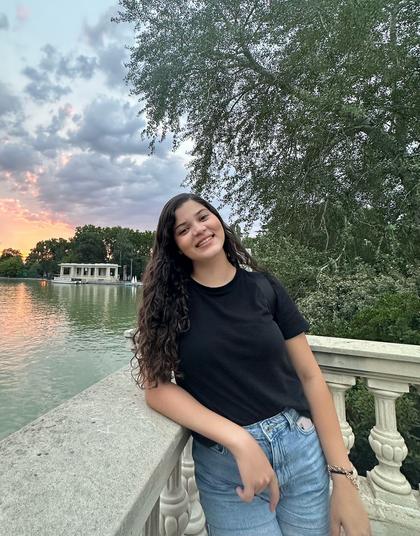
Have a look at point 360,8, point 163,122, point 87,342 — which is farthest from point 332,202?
point 87,342

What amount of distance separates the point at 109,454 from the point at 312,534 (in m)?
0.74

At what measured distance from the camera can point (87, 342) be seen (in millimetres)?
13312

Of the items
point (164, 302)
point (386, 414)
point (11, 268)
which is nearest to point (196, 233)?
point (164, 302)

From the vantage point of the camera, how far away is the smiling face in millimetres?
1139

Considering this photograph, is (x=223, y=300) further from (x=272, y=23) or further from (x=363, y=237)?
(x=272, y=23)

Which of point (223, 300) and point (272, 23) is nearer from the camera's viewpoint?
point (223, 300)

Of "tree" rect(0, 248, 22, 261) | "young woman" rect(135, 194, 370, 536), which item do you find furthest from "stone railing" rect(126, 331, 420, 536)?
"tree" rect(0, 248, 22, 261)

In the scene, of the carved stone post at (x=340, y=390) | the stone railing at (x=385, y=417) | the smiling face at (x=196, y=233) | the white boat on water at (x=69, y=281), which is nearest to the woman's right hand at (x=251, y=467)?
the smiling face at (x=196, y=233)

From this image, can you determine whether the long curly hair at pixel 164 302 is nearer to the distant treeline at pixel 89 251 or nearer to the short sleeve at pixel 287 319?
the short sleeve at pixel 287 319

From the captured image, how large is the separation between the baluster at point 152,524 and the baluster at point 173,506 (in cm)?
17

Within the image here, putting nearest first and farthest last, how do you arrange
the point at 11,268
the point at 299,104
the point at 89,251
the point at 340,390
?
the point at 340,390
the point at 299,104
the point at 89,251
the point at 11,268

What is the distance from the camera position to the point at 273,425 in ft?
3.31

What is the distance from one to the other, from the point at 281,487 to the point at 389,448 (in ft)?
2.67

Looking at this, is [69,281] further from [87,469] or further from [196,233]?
[87,469]
